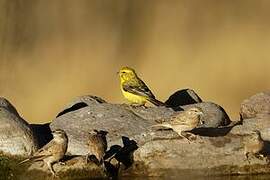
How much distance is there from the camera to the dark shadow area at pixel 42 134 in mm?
16969

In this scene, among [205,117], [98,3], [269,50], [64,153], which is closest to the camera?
[64,153]

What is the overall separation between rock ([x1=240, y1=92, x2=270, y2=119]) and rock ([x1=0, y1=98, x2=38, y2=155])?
473 cm

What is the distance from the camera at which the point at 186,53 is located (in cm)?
2559

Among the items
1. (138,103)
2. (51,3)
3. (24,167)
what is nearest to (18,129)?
(24,167)

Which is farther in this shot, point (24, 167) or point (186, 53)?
point (186, 53)

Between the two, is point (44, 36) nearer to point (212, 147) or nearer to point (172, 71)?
point (172, 71)

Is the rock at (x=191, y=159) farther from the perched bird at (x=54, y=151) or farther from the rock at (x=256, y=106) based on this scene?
the rock at (x=256, y=106)

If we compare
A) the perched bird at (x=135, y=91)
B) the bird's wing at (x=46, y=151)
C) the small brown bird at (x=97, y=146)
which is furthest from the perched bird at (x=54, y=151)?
the perched bird at (x=135, y=91)

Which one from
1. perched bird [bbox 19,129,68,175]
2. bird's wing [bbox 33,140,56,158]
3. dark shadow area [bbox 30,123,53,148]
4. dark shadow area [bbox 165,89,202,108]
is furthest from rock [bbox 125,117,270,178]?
dark shadow area [bbox 165,89,202,108]

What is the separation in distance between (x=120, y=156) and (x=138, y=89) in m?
2.54

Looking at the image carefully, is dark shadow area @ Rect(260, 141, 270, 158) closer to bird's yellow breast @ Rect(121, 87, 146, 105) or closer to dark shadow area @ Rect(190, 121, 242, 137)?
dark shadow area @ Rect(190, 121, 242, 137)

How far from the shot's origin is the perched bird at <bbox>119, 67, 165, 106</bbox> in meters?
18.3

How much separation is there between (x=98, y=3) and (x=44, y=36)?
1780 millimetres

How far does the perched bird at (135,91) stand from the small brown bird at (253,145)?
8.58 feet
